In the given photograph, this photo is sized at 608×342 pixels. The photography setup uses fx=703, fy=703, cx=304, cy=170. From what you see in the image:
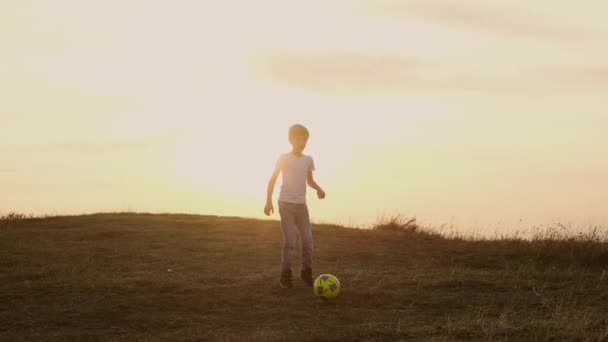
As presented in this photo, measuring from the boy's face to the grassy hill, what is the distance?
244 centimetres

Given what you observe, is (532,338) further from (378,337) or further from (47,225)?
(47,225)

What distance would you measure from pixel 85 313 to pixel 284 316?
3079 millimetres

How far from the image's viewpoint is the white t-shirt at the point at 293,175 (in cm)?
1166

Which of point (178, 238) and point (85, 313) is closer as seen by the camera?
point (85, 313)

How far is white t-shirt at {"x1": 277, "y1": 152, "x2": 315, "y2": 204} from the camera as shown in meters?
11.7

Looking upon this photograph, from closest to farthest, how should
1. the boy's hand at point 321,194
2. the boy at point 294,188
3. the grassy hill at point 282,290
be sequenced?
the grassy hill at point 282,290 → the boy at point 294,188 → the boy's hand at point 321,194

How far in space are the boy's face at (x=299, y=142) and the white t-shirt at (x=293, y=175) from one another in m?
0.15

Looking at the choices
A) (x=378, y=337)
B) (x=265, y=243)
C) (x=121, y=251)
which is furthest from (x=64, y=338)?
(x=265, y=243)

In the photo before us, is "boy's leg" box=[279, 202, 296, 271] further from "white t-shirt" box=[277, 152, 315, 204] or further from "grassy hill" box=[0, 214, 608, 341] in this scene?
"grassy hill" box=[0, 214, 608, 341]

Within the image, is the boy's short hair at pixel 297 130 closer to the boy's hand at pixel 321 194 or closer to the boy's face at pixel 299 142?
the boy's face at pixel 299 142

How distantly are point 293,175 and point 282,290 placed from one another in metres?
2.01

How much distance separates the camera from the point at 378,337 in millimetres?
8875

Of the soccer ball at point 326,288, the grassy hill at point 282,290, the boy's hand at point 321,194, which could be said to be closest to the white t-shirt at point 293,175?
the boy's hand at point 321,194

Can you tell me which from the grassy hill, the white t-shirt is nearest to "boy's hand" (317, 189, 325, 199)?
the white t-shirt
